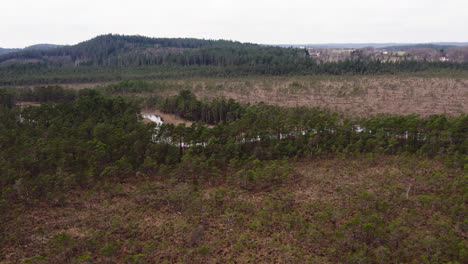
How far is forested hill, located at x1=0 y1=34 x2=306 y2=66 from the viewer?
401 feet

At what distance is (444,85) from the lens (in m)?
66.6

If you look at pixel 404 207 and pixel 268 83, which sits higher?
pixel 268 83

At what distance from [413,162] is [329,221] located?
1194cm

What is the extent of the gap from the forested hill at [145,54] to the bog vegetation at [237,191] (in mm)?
83219

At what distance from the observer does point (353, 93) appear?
61.4 metres

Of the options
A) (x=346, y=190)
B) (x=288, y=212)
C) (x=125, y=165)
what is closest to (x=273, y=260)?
(x=288, y=212)

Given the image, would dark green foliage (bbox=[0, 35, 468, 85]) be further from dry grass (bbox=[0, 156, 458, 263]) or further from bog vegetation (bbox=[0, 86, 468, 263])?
dry grass (bbox=[0, 156, 458, 263])

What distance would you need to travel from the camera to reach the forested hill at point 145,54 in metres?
122

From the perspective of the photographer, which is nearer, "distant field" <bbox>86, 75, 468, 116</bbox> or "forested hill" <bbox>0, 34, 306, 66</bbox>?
"distant field" <bbox>86, 75, 468, 116</bbox>

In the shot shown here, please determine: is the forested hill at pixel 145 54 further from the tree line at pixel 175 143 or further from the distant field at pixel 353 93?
the tree line at pixel 175 143

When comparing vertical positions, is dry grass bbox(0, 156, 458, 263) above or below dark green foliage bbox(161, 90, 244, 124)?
below

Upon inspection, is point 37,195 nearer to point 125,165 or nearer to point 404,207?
point 125,165

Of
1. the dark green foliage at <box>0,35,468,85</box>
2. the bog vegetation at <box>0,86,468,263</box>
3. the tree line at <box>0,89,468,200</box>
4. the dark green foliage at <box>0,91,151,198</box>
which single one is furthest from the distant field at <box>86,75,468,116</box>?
the dark green foliage at <box>0,91,151,198</box>

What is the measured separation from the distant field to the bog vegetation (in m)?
19.8
